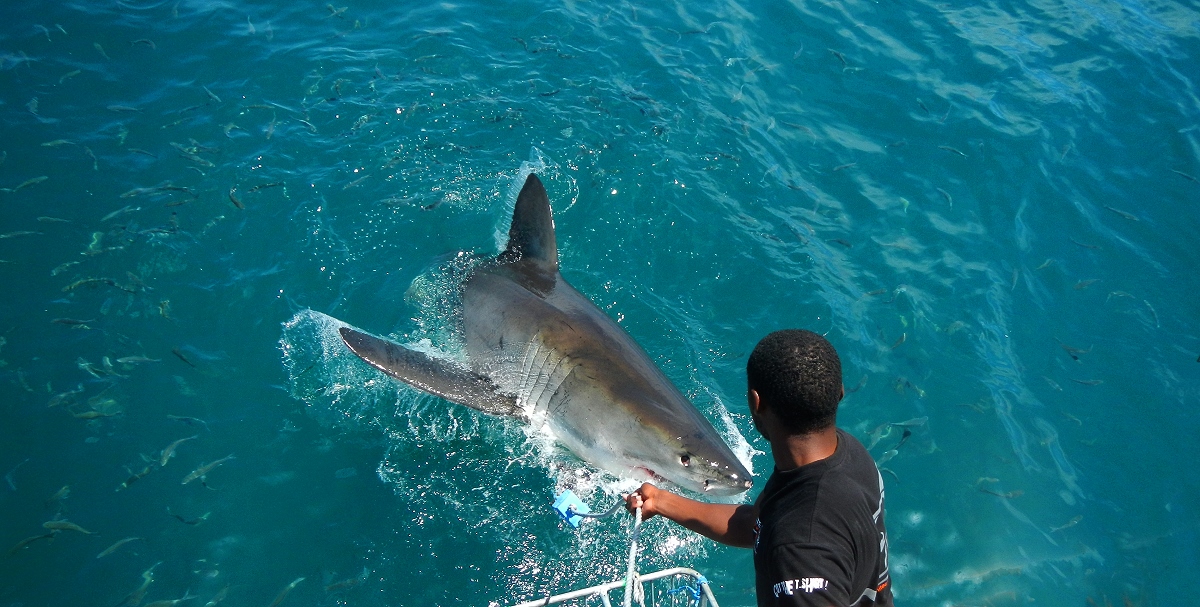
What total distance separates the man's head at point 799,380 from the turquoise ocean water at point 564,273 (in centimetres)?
259

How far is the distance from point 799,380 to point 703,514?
1164mm

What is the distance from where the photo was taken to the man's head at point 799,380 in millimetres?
2566

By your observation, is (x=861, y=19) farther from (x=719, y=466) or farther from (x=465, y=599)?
(x=465, y=599)

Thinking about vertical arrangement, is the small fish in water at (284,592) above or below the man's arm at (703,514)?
below

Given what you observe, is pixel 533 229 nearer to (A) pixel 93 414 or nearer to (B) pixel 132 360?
(B) pixel 132 360

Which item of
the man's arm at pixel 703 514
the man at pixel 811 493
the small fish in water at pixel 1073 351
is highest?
the man at pixel 811 493

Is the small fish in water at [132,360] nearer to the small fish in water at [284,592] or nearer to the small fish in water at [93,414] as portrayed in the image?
the small fish in water at [93,414]

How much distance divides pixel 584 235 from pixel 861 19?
7128 millimetres

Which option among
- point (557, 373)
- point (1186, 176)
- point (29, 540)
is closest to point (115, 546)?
point (29, 540)

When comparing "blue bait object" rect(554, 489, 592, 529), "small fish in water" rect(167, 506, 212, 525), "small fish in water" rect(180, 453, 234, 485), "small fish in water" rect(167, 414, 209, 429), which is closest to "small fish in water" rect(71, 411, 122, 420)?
"small fish in water" rect(167, 414, 209, 429)

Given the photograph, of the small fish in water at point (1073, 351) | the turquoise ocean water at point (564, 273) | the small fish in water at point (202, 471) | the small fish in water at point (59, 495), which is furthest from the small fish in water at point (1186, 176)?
the small fish in water at point (59, 495)

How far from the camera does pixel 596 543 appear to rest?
498cm

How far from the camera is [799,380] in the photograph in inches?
101

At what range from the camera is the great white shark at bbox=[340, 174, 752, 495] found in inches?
171
